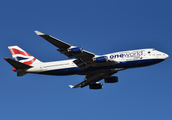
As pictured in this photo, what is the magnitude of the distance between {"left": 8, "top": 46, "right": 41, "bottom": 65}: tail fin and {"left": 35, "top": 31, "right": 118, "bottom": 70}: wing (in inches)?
445

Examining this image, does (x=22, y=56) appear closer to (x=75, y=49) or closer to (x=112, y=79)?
(x=75, y=49)

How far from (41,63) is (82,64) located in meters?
9.43

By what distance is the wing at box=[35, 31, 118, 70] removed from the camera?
43588 mm

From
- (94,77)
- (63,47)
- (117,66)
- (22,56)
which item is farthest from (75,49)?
(22,56)

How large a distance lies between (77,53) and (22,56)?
16254mm

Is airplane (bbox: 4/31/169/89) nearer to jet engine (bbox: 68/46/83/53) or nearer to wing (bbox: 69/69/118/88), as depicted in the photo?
wing (bbox: 69/69/118/88)

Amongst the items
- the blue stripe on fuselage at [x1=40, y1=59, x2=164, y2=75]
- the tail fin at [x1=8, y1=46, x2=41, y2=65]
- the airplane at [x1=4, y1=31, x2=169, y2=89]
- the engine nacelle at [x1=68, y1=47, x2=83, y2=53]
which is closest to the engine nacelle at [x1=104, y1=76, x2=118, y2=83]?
the airplane at [x1=4, y1=31, x2=169, y2=89]

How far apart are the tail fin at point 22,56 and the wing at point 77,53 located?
1129cm

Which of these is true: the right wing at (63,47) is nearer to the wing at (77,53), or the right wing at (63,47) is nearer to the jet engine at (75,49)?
the wing at (77,53)

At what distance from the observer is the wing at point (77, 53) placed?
43.6 m

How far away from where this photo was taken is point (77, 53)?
46438 mm

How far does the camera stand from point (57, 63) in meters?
53.5

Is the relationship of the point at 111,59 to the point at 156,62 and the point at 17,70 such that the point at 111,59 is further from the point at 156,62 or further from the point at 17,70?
the point at 17,70

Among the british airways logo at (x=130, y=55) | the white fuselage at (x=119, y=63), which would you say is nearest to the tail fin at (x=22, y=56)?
the white fuselage at (x=119, y=63)
